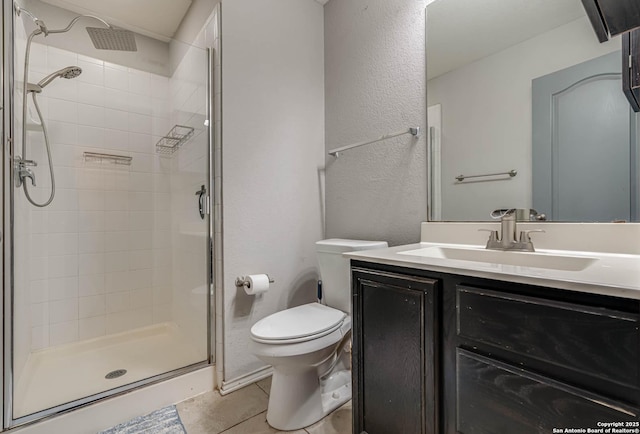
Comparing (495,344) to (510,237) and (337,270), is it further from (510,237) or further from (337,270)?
(337,270)

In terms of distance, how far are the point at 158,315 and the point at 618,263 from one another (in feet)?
8.63

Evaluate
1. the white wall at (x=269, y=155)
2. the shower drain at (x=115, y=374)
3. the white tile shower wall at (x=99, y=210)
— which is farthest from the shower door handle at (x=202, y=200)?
the shower drain at (x=115, y=374)

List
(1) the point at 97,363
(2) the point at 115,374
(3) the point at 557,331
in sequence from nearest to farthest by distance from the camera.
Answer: (3) the point at 557,331 < (2) the point at 115,374 < (1) the point at 97,363

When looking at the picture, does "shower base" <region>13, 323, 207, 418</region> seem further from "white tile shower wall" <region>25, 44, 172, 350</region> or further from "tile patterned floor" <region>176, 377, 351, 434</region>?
"tile patterned floor" <region>176, 377, 351, 434</region>

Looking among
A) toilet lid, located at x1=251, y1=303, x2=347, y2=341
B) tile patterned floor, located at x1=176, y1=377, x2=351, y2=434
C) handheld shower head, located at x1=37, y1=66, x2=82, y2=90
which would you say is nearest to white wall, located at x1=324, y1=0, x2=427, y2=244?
toilet lid, located at x1=251, y1=303, x2=347, y2=341

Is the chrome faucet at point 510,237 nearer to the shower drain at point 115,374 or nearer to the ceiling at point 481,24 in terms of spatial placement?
the ceiling at point 481,24

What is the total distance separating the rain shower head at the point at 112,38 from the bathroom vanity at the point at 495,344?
6.71 feet

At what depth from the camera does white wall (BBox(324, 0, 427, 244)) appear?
5.27 feet

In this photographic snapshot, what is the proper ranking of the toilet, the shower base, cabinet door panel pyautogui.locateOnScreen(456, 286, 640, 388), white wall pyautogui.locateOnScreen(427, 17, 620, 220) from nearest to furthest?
1. cabinet door panel pyautogui.locateOnScreen(456, 286, 640, 388)
2. white wall pyautogui.locateOnScreen(427, 17, 620, 220)
3. the toilet
4. the shower base

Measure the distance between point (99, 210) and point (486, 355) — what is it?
2.47 meters

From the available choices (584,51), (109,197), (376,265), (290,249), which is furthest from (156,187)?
(584,51)

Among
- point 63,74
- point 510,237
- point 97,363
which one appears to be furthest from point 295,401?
point 63,74

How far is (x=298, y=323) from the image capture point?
1.40 m

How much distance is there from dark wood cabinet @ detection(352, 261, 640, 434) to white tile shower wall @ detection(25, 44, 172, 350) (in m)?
1.84
